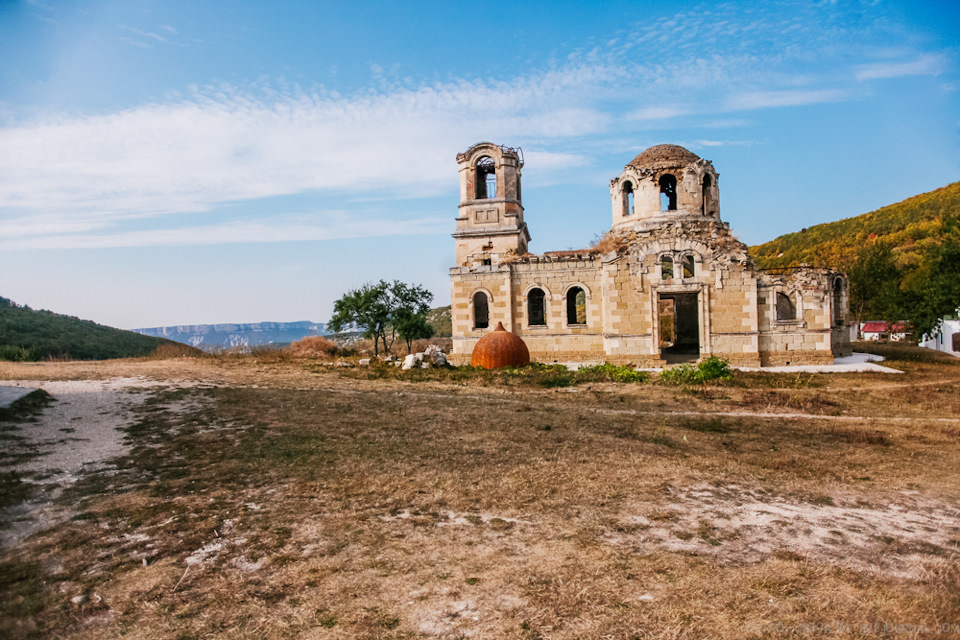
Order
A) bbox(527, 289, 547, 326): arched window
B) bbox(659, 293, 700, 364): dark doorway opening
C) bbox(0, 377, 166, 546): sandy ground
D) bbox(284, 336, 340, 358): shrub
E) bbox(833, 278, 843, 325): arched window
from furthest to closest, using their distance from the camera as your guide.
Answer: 1. bbox(284, 336, 340, 358): shrub
2. bbox(659, 293, 700, 364): dark doorway opening
3. bbox(527, 289, 547, 326): arched window
4. bbox(833, 278, 843, 325): arched window
5. bbox(0, 377, 166, 546): sandy ground

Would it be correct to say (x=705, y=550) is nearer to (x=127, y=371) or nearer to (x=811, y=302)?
(x=127, y=371)

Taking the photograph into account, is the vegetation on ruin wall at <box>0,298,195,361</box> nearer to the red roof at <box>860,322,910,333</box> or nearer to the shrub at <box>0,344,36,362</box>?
the shrub at <box>0,344,36,362</box>

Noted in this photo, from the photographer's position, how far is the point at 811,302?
2156 centimetres

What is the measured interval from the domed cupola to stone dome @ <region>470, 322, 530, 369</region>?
27.9 feet

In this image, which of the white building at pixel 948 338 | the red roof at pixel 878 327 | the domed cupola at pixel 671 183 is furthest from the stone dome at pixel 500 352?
the red roof at pixel 878 327

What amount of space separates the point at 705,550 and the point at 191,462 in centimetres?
649

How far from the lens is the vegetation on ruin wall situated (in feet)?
108

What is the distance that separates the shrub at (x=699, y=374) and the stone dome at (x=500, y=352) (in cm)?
517

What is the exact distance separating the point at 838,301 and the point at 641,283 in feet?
29.6

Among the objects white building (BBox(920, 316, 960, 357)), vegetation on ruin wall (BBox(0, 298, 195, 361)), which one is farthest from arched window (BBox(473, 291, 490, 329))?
white building (BBox(920, 316, 960, 357))

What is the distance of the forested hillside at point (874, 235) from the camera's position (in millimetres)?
51844

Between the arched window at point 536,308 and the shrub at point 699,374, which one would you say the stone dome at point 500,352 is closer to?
the arched window at point 536,308

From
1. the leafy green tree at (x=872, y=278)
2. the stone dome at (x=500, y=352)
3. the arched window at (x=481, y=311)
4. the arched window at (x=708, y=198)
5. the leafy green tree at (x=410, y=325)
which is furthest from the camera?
the leafy green tree at (x=872, y=278)

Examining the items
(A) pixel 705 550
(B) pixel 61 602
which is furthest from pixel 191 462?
(A) pixel 705 550
